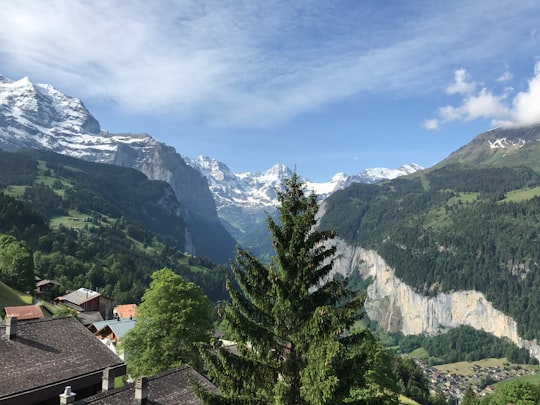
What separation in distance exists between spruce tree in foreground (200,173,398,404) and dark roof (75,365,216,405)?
19.7 ft

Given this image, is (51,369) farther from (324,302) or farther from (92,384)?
(324,302)

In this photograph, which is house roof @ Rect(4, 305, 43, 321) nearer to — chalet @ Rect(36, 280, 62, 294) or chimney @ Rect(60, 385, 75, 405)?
chimney @ Rect(60, 385, 75, 405)

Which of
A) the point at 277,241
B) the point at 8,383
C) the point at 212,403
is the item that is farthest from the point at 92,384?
the point at 277,241

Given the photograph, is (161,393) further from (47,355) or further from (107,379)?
(47,355)

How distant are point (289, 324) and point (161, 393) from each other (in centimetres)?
1143

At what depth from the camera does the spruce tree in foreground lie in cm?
1678

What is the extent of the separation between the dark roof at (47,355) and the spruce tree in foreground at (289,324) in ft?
47.2

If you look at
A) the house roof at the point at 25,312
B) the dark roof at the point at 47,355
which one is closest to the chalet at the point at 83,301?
the house roof at the point at 25,312

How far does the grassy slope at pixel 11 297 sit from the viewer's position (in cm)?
7814

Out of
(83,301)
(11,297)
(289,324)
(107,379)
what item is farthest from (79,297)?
(289,324)

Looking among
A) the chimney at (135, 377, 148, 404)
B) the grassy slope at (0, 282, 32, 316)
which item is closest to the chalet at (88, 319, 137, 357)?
the grassy slope at (0, 282, 32, 316)

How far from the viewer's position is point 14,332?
90.4 feet

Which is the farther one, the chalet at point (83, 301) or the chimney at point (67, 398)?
the chalet at point (83, 301)

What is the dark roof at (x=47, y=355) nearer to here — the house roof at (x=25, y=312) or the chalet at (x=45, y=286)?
the house roof at (x=25, y=312)
